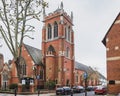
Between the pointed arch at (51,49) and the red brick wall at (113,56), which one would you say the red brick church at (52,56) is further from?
the red brick wall at (113,56)

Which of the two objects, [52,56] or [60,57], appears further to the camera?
[52,56]

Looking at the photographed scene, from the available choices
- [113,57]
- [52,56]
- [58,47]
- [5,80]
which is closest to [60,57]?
[52,56]

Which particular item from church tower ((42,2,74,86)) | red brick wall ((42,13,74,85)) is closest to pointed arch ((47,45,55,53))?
church tower ((42,2,74,86))

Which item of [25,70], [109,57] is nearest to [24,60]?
[25,70]

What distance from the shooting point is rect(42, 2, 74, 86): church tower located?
64.6 metres

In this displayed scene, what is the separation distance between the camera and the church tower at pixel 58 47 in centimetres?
6462

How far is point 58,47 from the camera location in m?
66.3

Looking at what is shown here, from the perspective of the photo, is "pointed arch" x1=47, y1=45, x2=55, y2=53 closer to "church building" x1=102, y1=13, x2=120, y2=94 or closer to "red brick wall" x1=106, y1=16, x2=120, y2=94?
"church building" x1=102, y1=13, x2=120, y2=94

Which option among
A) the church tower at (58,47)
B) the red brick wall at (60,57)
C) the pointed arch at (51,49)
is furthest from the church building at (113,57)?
the pointed arch at (51,49)

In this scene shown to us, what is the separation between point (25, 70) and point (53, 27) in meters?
12.7

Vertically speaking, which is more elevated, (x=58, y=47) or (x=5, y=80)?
(x=58, y=47)

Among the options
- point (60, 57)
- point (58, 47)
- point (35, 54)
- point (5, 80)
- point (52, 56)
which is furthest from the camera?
point (35, 54)

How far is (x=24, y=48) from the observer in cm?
6644

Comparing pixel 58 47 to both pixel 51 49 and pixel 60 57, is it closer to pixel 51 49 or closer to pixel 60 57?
pixel 51 49
